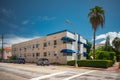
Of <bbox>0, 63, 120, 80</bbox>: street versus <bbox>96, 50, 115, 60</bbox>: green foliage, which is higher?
<bbox>96, 50, 115, 60</bbox>: green foliage

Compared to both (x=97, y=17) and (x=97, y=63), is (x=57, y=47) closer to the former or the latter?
(x=97, y=17)

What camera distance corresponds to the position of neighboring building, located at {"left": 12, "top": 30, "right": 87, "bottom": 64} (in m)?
39.5

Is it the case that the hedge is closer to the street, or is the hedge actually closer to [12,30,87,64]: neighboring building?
[12,30,87,64]: neighboring building

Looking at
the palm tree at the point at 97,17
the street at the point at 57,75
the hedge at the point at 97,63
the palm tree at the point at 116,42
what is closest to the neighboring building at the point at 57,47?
the hedge at the point at 97,63

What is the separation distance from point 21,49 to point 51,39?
70.2 ft

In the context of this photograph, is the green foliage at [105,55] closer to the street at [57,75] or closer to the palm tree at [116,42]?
the street at [57,75]

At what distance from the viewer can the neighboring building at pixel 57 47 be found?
39500mm

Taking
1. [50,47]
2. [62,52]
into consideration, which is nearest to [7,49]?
[50,47]

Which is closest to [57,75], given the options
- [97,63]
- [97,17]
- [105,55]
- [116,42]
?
[97,63]

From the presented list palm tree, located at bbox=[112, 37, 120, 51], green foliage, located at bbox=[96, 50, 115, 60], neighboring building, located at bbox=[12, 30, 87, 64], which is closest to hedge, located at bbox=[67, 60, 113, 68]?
neighboring building, located at bbox=[12, 30, 87, 64]

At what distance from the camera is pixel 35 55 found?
172ft

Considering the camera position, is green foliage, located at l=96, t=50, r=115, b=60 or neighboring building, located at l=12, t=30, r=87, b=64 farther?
neighboring building, located at l=12, t=30, r=87, b=64

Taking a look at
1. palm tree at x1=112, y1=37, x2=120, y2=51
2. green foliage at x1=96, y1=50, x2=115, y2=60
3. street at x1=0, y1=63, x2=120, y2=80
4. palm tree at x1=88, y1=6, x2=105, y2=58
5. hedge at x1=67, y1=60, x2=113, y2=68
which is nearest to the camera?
street at x1=0, y1=63, x2=120, y2=80

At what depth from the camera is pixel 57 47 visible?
1652 inches
